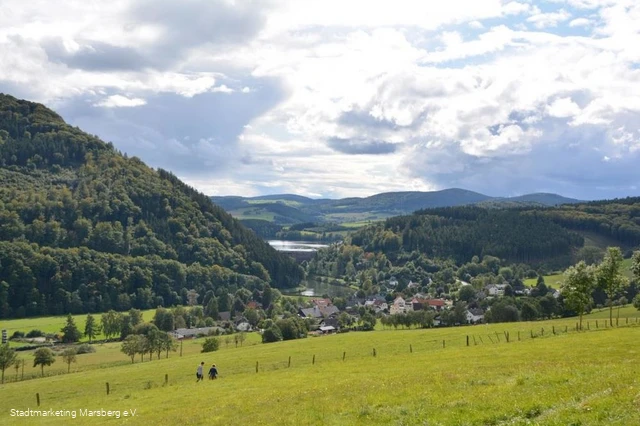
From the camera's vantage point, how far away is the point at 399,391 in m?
26.0

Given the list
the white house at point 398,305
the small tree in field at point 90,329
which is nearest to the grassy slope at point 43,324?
the small tree in field at point 90,329

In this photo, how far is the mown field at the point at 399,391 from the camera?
61.2 feet

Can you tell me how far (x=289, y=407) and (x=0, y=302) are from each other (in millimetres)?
174021

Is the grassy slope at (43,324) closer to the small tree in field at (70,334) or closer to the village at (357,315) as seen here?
the small tree in field at (70,334)

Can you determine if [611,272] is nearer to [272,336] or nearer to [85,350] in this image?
[272,336]

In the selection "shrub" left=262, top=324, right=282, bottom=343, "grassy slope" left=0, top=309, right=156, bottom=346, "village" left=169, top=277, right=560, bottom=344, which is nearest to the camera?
"shrub" left=262, top=324, right=282, bottom=343

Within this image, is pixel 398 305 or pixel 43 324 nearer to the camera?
pixel 43 324

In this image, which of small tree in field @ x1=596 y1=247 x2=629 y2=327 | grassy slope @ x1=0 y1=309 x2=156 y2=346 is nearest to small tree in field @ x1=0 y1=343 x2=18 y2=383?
grassy slope @ x1=0 y1=309 x2=156 y2=346

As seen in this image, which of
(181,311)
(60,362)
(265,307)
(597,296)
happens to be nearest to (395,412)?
(60,362)

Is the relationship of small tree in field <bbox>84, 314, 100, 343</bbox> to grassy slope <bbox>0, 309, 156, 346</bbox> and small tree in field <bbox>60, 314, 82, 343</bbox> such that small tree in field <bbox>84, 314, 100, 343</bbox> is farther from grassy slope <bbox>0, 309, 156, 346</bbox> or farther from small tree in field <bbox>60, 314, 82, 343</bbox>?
small tree in field <bbox>60, 314, 82, 343</bbox>

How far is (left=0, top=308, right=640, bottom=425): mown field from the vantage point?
18.6 meters

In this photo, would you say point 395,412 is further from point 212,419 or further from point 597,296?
point 597,296

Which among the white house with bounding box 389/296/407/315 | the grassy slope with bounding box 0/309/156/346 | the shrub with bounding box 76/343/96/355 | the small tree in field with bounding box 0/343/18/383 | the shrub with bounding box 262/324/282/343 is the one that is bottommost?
the white house with bounding box 389/296/407/315

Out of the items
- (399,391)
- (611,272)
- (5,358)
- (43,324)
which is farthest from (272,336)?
(43,324)
